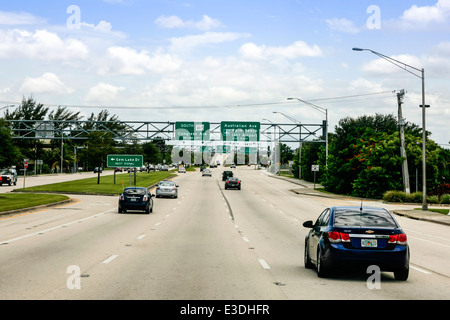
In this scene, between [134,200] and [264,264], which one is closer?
[264,264]

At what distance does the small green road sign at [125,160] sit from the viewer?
66.9m

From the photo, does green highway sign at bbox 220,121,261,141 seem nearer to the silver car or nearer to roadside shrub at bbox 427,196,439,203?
the silver car

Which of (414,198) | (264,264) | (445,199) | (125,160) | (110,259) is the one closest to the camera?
(264,264)

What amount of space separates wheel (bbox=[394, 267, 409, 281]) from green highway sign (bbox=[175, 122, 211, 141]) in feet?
224

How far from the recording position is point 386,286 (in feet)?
36.4

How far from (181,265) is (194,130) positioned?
6701cm

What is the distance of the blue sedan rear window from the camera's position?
11.8 metres

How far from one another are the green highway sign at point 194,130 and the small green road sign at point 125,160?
45.6ft

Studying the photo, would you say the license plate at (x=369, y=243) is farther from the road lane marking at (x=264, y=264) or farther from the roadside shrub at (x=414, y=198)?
the roadside shrub at (x=414, y=198)

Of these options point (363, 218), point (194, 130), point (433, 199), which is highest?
point (194, 130)

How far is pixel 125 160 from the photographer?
67.4 m

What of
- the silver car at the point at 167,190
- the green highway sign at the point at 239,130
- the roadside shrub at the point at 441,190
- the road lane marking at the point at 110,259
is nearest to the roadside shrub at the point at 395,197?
the roadside shrub at the point at 441,190

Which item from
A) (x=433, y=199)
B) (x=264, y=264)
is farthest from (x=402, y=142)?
(x=264, y=264)

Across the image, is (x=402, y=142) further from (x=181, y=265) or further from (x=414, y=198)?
(x=181, y=265)
